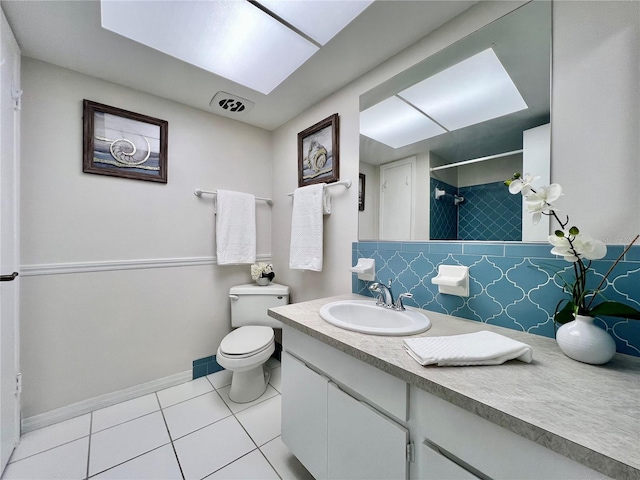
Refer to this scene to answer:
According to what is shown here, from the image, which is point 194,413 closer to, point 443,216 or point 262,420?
point 262,420

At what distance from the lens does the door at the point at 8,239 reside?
111 cm

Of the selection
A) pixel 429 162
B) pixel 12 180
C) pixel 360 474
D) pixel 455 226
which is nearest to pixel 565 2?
pixel 429 162

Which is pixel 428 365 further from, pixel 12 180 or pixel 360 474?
pixel 12 180

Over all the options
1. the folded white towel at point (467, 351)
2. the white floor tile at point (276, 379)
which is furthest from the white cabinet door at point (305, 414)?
the white floor tile at point (276, 379)

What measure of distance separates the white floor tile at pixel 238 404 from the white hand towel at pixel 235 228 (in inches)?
36.5

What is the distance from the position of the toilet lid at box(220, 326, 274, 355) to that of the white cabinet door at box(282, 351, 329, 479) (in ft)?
1.68

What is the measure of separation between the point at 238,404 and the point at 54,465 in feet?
2.85

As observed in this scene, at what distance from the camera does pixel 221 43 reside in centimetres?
132

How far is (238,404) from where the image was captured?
169 cm

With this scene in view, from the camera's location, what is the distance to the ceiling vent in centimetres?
181

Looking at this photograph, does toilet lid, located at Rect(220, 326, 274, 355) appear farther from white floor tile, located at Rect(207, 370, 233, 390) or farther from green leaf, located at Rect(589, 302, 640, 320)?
green leaf, located at Rect(589, 302, 640, 320)

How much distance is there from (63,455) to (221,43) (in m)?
2.25

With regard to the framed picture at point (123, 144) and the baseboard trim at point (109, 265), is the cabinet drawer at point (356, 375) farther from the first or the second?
the framed picture at point (123, 144)

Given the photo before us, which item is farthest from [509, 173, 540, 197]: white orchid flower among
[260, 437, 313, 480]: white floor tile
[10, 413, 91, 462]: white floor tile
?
[10, 413, 91, 462]: white floor tile
